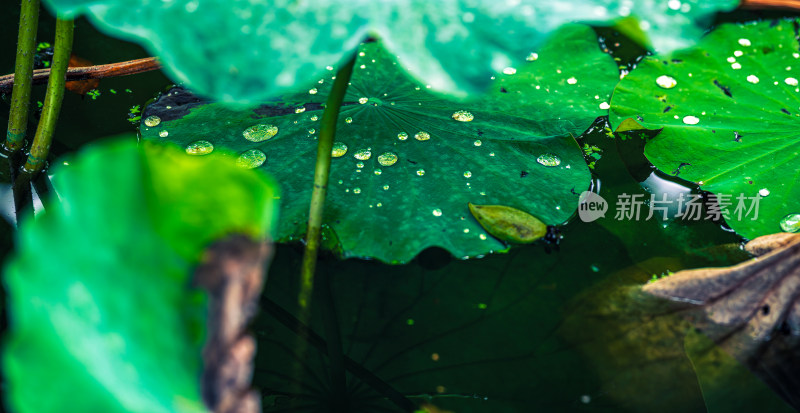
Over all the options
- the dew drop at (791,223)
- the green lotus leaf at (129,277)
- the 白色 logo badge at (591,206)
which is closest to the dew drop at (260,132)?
the 白色 logo badge at (591,206)

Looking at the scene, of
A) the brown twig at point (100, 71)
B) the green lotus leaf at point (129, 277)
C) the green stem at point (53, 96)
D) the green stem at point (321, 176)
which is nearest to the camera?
the green lotus leaf at point (129, 277)

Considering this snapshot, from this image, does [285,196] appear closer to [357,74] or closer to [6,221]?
[357,74]

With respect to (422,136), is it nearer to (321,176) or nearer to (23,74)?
(321,176)

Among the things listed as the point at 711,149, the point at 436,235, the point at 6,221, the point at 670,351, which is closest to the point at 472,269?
the point at 436,235

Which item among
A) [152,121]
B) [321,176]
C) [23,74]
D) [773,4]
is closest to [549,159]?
[321,176]

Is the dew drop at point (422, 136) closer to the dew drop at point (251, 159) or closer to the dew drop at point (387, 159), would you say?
the dew drop at point (387, 159)

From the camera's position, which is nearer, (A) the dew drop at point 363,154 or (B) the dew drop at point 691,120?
(A) the dew drop at point 363,154

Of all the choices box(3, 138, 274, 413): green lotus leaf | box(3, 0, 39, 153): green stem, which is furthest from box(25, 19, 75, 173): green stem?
box(3, 138, 274, 413): green lotus leaf

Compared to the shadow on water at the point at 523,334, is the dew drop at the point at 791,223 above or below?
above
